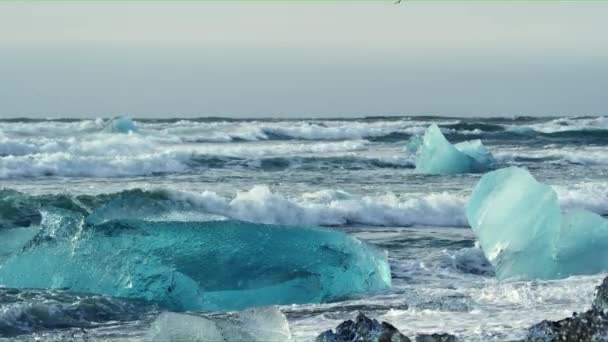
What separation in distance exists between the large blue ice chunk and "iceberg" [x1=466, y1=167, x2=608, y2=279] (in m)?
1.29

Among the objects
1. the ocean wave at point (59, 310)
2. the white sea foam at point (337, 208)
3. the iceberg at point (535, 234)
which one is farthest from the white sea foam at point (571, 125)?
the ocean wave at point (59, 310)

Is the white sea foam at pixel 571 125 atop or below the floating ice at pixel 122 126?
below

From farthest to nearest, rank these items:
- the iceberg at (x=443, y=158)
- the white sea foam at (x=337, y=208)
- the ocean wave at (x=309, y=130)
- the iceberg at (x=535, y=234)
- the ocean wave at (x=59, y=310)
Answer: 1. the ocean wave at (x=309, y=130)
2. the iceberg at (x=443, y=158)
3. the white sea foam at (x=337, y=208)
4. the iceberg at (x=535, y=234)
5. the ocean wave at (x=59, y=310)

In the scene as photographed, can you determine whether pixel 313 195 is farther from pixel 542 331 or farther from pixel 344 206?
pixel 542 331

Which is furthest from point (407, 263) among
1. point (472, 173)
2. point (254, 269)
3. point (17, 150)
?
point (17, 150)

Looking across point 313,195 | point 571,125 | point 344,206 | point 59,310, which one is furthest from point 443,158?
point 571,125

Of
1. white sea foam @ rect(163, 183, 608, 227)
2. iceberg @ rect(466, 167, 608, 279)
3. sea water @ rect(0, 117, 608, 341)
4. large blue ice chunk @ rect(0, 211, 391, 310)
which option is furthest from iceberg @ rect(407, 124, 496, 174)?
large blue ice chunk @ rect(0, 211, 391, 310)

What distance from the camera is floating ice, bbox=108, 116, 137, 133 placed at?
3378 cm

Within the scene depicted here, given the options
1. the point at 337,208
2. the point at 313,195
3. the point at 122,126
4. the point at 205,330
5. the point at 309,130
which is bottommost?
the point at 337,208

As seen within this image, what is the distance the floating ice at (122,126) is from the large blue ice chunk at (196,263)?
2283cm

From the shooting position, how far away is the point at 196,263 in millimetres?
10750

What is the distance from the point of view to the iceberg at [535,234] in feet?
37.5

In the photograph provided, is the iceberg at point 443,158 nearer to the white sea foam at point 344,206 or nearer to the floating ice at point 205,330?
the white sea foam at point 344,206

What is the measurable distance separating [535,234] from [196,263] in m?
3.33
